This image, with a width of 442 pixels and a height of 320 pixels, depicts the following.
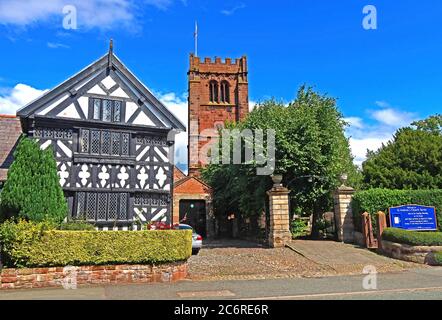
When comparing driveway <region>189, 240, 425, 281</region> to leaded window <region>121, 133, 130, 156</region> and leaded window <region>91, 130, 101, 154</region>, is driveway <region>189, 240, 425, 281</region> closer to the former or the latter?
leaded window <region>121, 133, 130, 156</region>

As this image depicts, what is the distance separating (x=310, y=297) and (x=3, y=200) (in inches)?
355

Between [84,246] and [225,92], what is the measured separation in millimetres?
37118

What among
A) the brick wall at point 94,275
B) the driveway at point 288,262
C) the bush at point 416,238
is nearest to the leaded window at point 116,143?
the driveway at point 288,262

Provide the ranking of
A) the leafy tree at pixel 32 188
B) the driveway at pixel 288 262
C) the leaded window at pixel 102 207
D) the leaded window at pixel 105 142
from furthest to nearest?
the leaded window at pixel 105 142 → the leaded window at pixel 102 207 → the driveway at pixel 288 262 → the leafy tree at pixel 32 188

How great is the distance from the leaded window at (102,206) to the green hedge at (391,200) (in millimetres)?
10931

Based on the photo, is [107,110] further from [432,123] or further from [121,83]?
[432,123]

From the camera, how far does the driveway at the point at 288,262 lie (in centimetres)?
1255

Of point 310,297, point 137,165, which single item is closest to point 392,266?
point 310,297

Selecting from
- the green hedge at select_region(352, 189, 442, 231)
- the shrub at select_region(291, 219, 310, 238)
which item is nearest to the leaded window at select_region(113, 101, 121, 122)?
the shrub at select_region(291, 219, 310, 238)

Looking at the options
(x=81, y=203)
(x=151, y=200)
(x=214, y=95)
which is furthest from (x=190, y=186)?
(x=214, y=95)

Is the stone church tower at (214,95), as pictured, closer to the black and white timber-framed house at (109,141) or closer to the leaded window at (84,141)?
the black and white timber-framed house at (109,141)

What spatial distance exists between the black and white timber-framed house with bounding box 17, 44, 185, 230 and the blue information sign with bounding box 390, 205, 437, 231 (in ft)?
33.2
